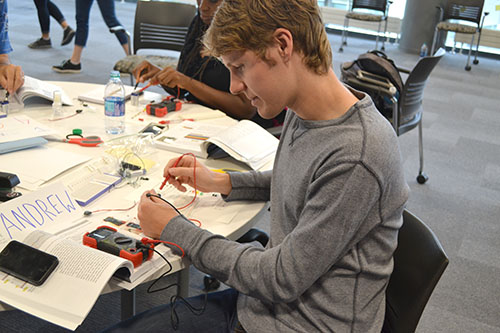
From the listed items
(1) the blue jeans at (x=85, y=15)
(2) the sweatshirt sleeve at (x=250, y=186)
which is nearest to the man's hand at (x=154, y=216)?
(2) the sweatshirt sleeve at (x=250, y=186)

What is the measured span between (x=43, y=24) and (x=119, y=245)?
19.0 ft

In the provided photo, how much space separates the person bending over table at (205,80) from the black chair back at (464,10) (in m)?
5.59

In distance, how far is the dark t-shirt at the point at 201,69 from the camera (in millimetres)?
2357

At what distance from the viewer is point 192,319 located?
130cm

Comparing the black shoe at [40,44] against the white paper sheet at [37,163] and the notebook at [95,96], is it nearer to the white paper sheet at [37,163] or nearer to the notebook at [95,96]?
the notebook at [95,96]

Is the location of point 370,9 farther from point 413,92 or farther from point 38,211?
point 38,211

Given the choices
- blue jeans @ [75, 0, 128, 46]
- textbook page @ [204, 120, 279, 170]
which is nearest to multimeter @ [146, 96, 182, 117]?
textbook page @ [204, 120, 279, 170]

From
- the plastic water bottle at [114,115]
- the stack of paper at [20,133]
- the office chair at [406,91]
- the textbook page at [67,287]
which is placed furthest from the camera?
the office chair at [406,91]

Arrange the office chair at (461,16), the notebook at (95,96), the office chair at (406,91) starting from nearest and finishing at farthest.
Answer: the notebook at (95,96)
the office chair at (406,91)
the office chair at (461,16)

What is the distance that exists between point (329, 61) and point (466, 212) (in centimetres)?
247

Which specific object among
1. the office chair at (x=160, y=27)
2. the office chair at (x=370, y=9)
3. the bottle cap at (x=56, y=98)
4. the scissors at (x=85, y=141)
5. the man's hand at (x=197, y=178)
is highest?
the office chair at (x=370, y=9)

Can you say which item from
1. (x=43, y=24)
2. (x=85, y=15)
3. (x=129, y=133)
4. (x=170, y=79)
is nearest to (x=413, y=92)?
(x=170, y=79)

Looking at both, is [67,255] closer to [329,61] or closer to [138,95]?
[329,61]

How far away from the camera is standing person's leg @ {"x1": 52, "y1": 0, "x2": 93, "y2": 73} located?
516cm
